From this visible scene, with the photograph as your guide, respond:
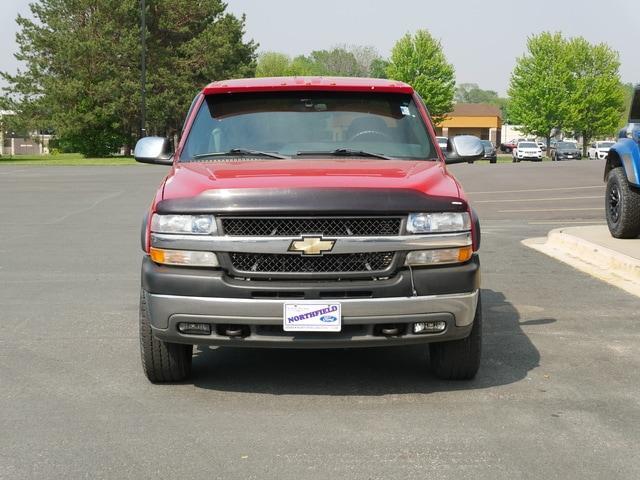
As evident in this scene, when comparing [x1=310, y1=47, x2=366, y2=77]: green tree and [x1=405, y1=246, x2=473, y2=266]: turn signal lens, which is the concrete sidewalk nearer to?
[x1=405, y1=246, x2=473, y2=266]: turn signal lens

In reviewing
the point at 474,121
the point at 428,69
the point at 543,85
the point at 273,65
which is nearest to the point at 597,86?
the point at 543,85

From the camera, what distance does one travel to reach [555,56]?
87000mm

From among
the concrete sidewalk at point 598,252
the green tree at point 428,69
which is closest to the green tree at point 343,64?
the green tree at point 428,69

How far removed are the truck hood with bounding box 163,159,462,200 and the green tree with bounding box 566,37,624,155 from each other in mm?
87519

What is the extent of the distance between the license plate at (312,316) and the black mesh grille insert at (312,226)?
38 cm

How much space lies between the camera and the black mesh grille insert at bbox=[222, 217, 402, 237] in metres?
5.09

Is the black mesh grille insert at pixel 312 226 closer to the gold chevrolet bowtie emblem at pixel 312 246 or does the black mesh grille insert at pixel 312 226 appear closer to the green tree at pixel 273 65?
the gold chevrolet bowtie emblem at pixel 312 246

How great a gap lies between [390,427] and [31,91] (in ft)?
214

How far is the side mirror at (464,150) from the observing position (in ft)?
22.0

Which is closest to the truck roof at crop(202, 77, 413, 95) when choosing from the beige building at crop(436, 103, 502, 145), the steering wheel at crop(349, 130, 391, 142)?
the steering wheel at crop(349, 130, 391, 142)

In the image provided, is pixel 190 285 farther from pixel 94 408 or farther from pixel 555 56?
pixel 555 56

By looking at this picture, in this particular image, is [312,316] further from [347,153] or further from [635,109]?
[635,109]

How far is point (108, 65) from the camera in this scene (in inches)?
2408

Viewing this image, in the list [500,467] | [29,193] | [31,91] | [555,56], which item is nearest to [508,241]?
[500,467]
